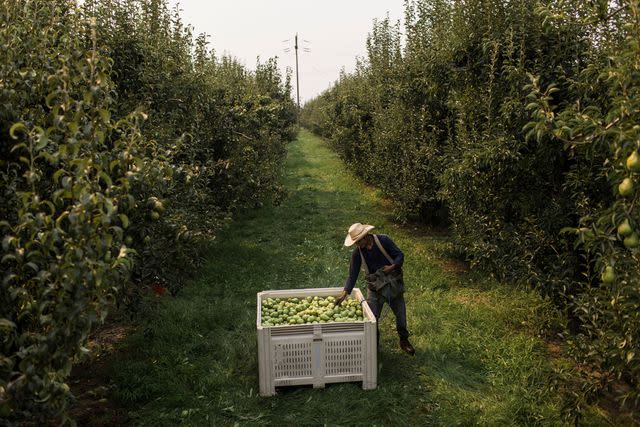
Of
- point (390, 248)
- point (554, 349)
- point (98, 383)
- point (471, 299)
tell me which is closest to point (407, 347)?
point (390, 248)

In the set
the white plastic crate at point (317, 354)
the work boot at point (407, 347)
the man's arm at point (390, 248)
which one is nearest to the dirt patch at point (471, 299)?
Result: the work boot at point (407, 347)

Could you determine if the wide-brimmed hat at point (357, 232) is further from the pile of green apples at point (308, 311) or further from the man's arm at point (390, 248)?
the pile of green apples at point (308, 311)

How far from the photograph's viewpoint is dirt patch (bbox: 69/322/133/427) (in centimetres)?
578

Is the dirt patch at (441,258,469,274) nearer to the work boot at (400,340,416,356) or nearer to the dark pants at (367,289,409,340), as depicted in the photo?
the work boot at (400,340,416,356)

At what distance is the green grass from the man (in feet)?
2.16

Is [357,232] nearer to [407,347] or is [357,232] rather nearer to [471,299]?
[407,347]

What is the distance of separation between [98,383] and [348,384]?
312 cm

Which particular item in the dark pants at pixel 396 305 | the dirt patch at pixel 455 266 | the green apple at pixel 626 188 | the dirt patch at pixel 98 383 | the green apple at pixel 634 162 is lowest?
the dirt patch at pixel 98 383

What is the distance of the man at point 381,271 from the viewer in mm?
6957

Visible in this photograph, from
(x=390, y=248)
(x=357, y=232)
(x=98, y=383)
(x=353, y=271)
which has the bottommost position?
(x=98, y=383)

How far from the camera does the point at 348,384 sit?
648cm

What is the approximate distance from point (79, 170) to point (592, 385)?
15.8 ft

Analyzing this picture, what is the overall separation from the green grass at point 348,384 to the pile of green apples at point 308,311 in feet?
2.58

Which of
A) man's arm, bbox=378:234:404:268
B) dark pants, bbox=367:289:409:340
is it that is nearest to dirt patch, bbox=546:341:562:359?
dark pants, bbox=367:289:409:340
